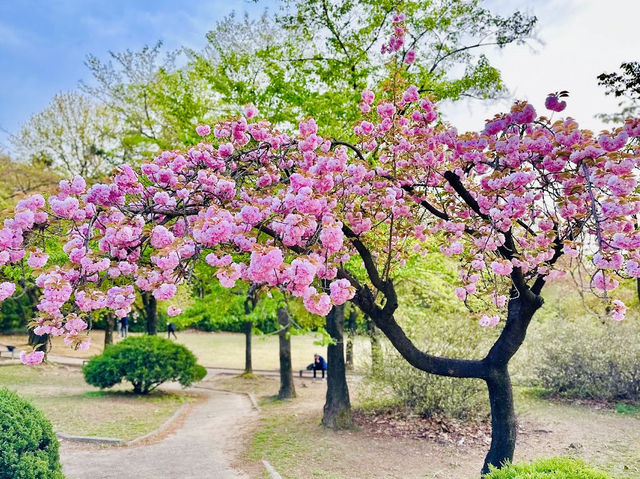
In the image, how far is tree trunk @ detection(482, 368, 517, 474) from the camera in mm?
5230

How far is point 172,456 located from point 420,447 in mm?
4129

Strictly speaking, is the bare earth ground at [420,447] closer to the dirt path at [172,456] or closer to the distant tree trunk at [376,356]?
the dirt path at [172,456]

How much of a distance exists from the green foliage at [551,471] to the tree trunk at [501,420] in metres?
1.48

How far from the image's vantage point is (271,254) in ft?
9.57

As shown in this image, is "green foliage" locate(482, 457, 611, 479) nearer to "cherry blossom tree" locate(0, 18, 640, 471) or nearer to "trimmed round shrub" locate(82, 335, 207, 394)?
"cherry blossom tree" locate(0, 18, 640, 471)

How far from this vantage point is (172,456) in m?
7.78

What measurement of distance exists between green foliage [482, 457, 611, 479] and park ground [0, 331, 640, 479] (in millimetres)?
3496

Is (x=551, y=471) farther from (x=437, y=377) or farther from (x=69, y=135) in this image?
(x=69, y=135)

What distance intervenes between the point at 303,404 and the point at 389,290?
8393 mm

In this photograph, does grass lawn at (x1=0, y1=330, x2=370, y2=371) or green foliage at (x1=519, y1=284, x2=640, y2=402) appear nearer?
green foliage at (x1=519, y1=284, x2=640, y2=402)

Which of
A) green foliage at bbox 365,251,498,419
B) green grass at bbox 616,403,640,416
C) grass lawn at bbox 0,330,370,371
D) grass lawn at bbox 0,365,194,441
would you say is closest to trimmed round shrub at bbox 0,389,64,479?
grass lawn at bbox 0,365,194,441

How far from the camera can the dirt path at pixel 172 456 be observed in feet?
22.6

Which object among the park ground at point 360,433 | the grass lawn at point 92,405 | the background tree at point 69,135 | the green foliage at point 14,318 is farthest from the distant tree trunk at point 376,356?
the green foliage at point 14,318

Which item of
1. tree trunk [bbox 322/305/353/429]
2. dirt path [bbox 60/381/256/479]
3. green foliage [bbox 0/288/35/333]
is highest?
green foliage [bbox 0/288/35/333]
